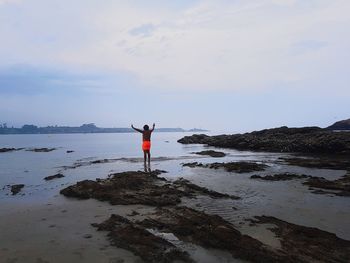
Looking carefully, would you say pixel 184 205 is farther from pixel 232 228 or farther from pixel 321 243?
Answer: pixel 321 243

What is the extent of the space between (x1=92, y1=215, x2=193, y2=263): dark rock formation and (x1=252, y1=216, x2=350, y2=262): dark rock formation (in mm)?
1961

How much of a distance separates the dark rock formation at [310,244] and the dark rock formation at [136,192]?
383 cm

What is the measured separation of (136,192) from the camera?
12234mm

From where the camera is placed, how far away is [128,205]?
10531 millimetres

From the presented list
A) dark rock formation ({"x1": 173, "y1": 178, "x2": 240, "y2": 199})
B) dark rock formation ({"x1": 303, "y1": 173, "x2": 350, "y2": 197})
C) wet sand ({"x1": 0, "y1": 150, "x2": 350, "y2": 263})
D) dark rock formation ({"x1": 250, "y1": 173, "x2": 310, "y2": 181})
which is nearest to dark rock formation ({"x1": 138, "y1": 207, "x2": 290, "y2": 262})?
wet sand ({"x1": 0, "y1": 150, "x2": 350, "y2": 263})

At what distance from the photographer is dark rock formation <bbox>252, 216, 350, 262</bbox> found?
6.07 m

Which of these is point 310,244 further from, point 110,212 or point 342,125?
point 342,125

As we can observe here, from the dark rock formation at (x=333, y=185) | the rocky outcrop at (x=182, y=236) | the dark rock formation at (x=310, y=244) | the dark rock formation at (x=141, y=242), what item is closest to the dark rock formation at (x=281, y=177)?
the dark rock formation at (x=333, y=185)

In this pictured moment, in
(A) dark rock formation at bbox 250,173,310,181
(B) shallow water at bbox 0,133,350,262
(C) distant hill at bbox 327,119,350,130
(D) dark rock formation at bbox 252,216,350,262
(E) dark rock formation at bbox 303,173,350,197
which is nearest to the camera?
(D) dark rock formation at bbox 252,216,350,262

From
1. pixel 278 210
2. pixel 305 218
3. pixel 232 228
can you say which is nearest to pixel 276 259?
pixel 232 228

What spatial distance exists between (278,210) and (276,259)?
4066 millimetres

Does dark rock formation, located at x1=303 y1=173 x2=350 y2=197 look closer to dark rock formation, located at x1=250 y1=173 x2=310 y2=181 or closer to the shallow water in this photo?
the shallow water

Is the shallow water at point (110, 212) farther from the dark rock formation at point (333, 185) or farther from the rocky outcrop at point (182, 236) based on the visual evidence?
the dark rock formation at point (333, 185)

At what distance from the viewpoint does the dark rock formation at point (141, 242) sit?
20.2 ft
